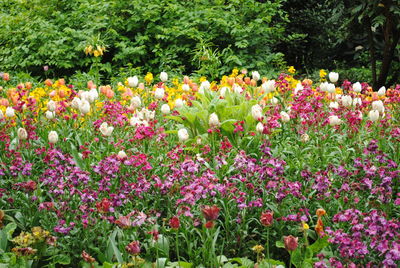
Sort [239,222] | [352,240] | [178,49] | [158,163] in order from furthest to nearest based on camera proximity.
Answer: [178,49]
[158,163]
[239,222]
[352,240]

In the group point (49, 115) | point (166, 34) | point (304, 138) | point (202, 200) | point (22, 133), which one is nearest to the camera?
point (202, 200)

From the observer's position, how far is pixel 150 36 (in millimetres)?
8125

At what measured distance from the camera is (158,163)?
10.8 feet

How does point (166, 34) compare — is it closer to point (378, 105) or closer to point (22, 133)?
point (378, 105)

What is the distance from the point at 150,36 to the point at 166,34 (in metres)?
0.34

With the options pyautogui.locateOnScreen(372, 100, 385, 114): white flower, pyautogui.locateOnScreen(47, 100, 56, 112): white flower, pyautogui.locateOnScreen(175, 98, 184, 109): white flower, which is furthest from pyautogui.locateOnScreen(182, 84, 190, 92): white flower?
pyautogui.locateOnScreen(372, 100, 385, 114): white flower

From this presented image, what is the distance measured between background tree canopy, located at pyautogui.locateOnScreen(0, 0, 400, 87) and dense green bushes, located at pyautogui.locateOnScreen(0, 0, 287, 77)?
0.05 ft

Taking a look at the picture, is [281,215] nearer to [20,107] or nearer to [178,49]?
[20,107]

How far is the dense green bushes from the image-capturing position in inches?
297

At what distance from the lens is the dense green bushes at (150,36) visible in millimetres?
7555

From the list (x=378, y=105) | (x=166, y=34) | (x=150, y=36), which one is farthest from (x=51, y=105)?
(x=150, y=36)

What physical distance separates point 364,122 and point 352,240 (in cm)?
204

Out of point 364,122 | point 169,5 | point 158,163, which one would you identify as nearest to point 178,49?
point 169,5

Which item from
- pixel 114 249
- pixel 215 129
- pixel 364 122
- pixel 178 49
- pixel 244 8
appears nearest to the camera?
pixel 114 249
